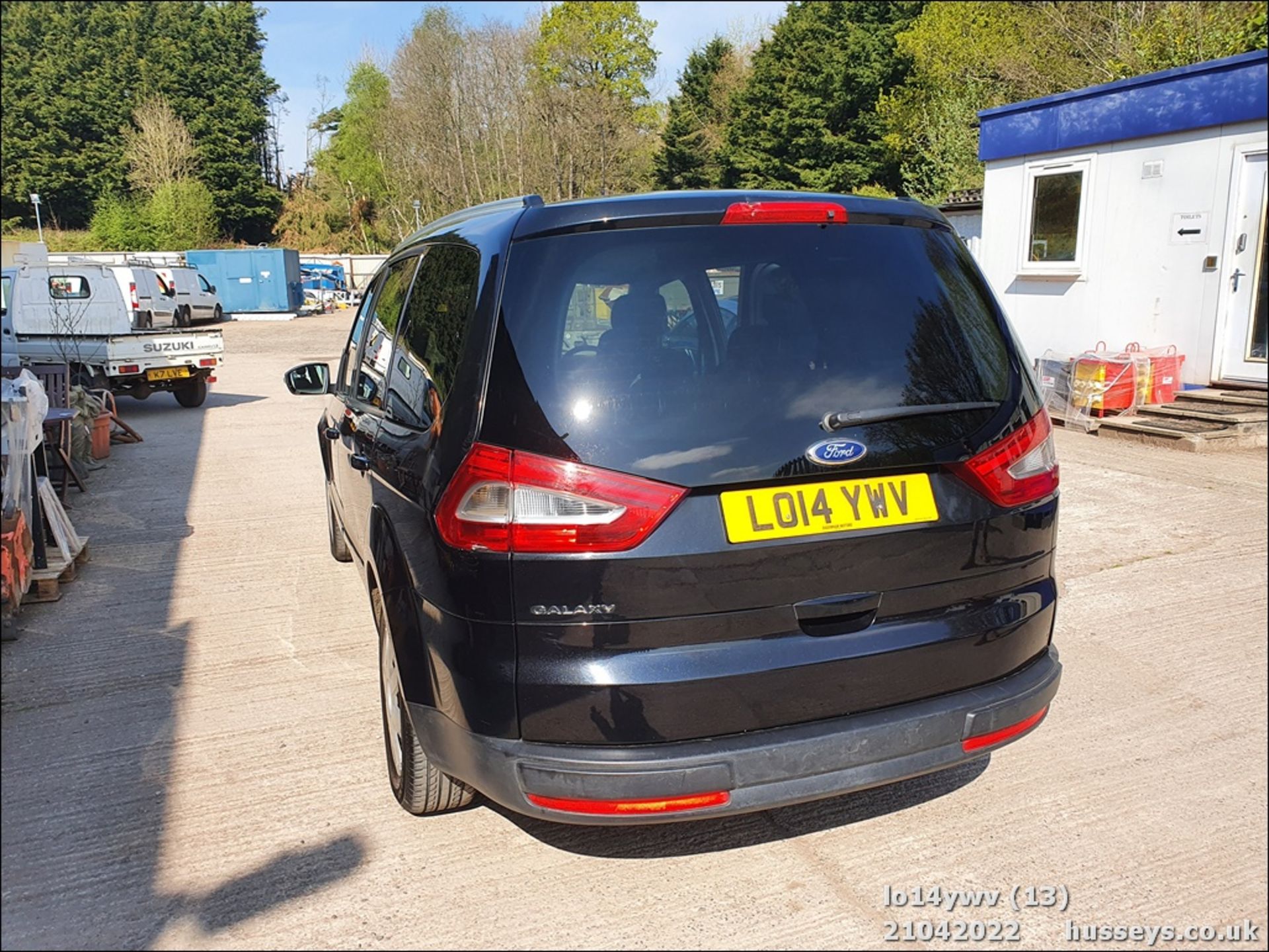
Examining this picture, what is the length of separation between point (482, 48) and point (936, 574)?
126 ft

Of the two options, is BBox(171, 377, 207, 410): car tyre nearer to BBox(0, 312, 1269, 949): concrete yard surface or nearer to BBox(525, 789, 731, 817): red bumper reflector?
BBox(0, 312, 1269, 949): concrete yard surface

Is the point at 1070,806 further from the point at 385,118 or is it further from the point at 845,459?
the point at 385,118

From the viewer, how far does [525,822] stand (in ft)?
9.76

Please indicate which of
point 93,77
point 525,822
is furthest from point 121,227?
point 525,822

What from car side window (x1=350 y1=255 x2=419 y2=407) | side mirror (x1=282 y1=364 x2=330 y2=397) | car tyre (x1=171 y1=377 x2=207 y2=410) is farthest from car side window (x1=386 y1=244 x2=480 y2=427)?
car tyre (x1=171 y1=377 x2=207 y2=410)

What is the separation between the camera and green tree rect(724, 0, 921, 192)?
113ft

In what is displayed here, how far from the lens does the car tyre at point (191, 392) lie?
13539 millimetres

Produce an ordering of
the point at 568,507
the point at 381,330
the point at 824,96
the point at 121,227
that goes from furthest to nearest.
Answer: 1. the point at 824,96
2. the point at 121,227
3. the point at 381,330
4. the point at 568,507

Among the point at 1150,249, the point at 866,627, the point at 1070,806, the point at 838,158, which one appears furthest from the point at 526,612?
the point at 838,158

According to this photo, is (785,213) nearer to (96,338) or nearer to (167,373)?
(96,338)

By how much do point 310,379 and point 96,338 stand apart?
887 cm

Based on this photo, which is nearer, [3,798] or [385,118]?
[3,798]

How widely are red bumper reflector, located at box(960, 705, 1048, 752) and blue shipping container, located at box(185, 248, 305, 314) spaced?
122ft

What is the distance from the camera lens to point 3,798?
10.2 ft
